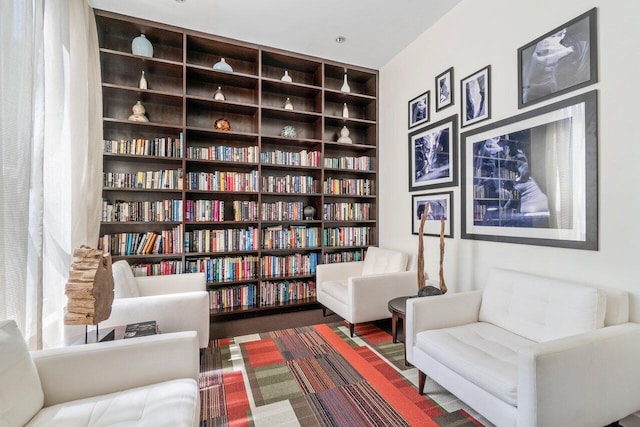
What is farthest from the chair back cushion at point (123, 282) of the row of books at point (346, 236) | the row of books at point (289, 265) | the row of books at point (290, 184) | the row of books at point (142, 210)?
the row of books at point (346, 236)

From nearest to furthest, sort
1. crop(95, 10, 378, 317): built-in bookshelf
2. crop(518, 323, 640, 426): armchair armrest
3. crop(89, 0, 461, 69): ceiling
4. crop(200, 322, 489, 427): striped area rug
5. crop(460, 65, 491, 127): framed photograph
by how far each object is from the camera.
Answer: crop(518, 323, 640, 426): armchair armrest → crop(200, 322, 489, 427): striped area rug → crop(460, 65, 491, 127): framed photograph → crop(89, 0, 461, 69): ceiling → crop(95, 10, 378, 317): built-in bookshelf

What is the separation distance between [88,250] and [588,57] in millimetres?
2920

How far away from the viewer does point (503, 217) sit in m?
2.12

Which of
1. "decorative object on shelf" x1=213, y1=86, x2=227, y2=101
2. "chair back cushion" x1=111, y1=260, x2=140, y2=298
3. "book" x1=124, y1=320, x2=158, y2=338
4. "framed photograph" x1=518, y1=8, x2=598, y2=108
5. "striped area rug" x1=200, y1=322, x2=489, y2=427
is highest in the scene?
"decorative object on shelf" x1=213, y1=86, x2=227, y2=101

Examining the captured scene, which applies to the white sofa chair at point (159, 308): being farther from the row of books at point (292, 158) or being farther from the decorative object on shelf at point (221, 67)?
the decorative object on shelf at point (221, 67)

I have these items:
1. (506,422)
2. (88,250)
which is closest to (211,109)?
(88,250)

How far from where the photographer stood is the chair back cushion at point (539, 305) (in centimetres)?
145

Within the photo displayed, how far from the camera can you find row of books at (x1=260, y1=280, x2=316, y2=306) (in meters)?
3.21

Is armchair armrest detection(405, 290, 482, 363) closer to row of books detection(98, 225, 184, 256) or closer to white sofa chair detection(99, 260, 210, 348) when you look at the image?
white sofa chair detection(99, 260, 210, 348)

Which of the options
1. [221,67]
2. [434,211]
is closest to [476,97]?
[434,211]

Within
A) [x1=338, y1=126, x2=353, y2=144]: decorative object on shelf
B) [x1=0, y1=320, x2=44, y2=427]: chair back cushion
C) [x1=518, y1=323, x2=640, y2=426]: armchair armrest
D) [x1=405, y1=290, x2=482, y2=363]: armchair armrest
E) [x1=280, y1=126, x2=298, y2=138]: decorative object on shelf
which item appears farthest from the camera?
[x1=338, y1=126, x2=353, y2=144]: decorative object on shelf

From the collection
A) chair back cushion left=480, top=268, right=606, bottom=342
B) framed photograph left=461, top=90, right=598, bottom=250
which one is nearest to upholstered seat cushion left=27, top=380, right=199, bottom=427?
chair back cushion left=480, top=268, right=606, bottom=342

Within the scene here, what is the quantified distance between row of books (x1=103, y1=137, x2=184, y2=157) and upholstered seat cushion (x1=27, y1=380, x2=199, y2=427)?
86.7 inches

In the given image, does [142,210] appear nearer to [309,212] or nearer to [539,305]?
[309,212]
